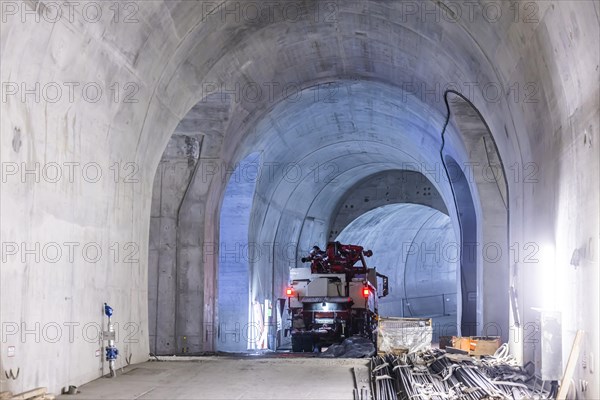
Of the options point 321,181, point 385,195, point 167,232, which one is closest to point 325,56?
point 167,232

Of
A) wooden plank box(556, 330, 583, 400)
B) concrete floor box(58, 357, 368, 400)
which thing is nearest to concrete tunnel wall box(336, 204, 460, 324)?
concrete floor box(58, 357, 368, 400)

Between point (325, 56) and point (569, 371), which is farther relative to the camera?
point (325, 56)

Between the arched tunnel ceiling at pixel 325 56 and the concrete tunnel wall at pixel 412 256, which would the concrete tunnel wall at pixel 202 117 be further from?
the concrete tunnel wall at pixel 412 256

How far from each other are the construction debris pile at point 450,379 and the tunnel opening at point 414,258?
19668 millimetres

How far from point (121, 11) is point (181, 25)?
2209 mm

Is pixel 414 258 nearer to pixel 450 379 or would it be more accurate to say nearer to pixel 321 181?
pixel 321 181

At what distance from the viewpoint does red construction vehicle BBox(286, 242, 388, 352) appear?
22078 mm

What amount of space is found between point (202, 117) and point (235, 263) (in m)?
5.58

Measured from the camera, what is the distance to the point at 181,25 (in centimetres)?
1295

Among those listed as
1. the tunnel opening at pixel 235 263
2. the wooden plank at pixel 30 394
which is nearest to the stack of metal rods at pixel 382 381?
the wooden plank at pixel 30 394

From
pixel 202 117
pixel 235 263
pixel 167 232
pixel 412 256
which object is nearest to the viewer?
pixel 202 117

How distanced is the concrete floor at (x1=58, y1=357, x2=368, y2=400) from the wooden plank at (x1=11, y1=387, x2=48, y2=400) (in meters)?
0.48

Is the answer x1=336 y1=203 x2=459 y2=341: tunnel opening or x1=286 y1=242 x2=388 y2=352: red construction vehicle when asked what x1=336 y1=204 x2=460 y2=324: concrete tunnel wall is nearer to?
x1=336 y1=203 x2=459 y2=341: tunnel opening

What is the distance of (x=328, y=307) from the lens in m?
22.7
